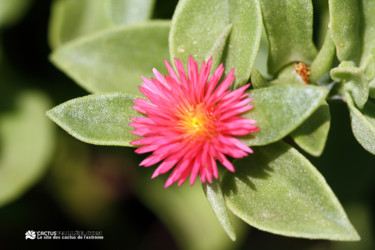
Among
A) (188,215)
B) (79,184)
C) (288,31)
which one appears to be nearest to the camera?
(288,31)

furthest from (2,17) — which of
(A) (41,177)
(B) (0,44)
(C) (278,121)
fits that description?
(C) (278,121)

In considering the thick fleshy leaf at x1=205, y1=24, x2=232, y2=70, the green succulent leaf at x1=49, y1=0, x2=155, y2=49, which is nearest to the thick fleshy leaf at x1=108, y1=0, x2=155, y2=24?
the green succulent leaf at x1=49, y1=0, x2=155, y2=49

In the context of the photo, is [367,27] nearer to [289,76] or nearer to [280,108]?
[289,76]

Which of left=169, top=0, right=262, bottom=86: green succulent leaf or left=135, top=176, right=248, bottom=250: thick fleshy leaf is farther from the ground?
left=169, top=0, right=262, bottom=86: green succulent leaf

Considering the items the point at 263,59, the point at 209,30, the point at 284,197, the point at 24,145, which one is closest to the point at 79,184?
the point at 24,145

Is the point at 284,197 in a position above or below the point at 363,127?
below

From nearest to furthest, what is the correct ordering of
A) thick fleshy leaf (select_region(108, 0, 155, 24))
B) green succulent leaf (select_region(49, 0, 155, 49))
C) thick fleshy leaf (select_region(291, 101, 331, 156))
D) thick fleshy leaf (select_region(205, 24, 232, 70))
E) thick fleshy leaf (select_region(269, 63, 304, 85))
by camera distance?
thick fleshy leaf (select_region(291, 101, 331, 156))
thick fleshy leaf (select_region(205, 24, 232, 70))
thick fleshy leaf (select_region(269, 63, 304, 85))
thick fleshy leaf (select_region(108, 0, 155, 24))
green succulent leaf (select_region(49, 0, 155, 49))

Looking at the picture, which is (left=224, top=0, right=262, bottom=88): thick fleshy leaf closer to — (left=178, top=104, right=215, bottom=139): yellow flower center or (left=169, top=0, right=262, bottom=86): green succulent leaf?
(left=169, top=0, right=262, bottom=86): green succulent leaf
